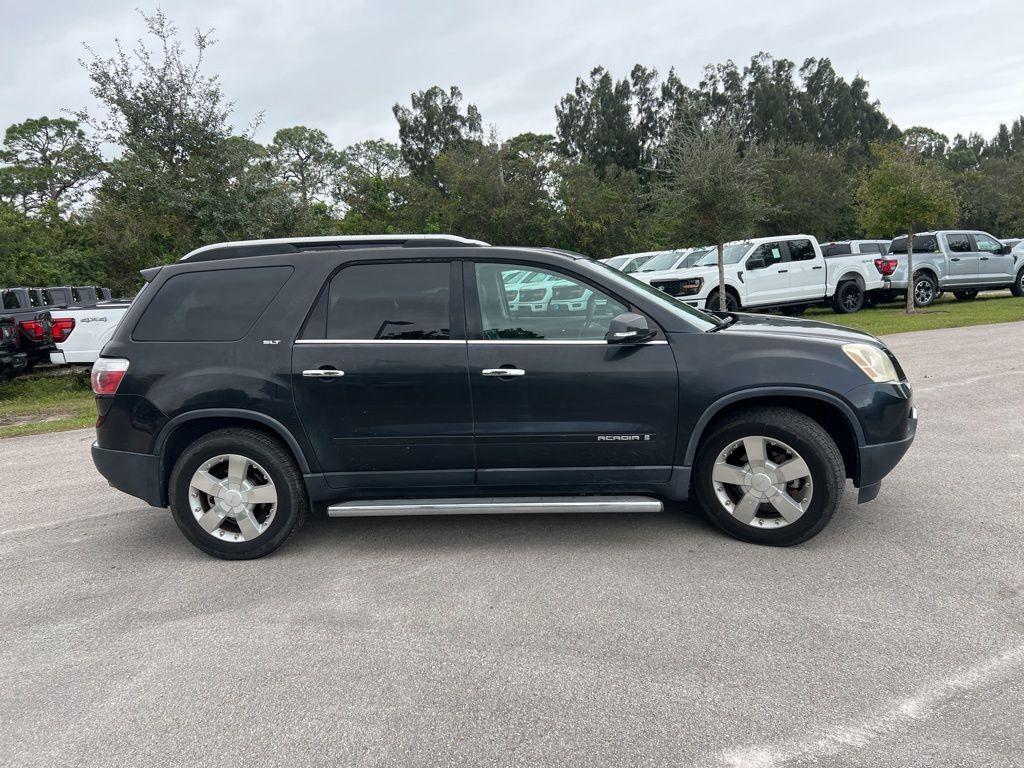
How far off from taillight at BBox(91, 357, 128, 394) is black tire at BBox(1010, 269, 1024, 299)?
24605mm

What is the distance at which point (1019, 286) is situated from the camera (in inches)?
861

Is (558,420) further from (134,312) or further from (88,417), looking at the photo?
(88,417)

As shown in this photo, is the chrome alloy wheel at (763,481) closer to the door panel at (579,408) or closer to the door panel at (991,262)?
the door panel at (579,408)

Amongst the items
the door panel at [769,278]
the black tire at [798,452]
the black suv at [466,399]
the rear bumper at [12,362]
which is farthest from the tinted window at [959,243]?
the rear bumper at [12,362]

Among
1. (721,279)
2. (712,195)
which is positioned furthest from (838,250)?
(721,279)

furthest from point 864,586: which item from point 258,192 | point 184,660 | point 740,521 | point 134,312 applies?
point 258,192

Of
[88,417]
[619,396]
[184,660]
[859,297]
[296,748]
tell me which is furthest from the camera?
[859,297]

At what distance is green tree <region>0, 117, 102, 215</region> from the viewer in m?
49.1

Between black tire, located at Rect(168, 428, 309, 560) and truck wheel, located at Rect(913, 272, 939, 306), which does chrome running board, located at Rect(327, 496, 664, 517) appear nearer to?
black tire, located at Rect(168, 428, 309, 560)

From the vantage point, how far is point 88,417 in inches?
399

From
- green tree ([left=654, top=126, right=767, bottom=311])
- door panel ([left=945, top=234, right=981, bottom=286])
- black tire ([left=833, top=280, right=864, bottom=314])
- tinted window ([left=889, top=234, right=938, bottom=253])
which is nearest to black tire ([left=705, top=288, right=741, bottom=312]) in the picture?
green tree ([left=654, top=126, right=767, bottom=311])

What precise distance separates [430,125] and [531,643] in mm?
51227

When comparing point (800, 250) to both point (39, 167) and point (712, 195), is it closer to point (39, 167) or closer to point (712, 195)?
point (712, 195)

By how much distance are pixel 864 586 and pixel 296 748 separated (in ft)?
8.88
